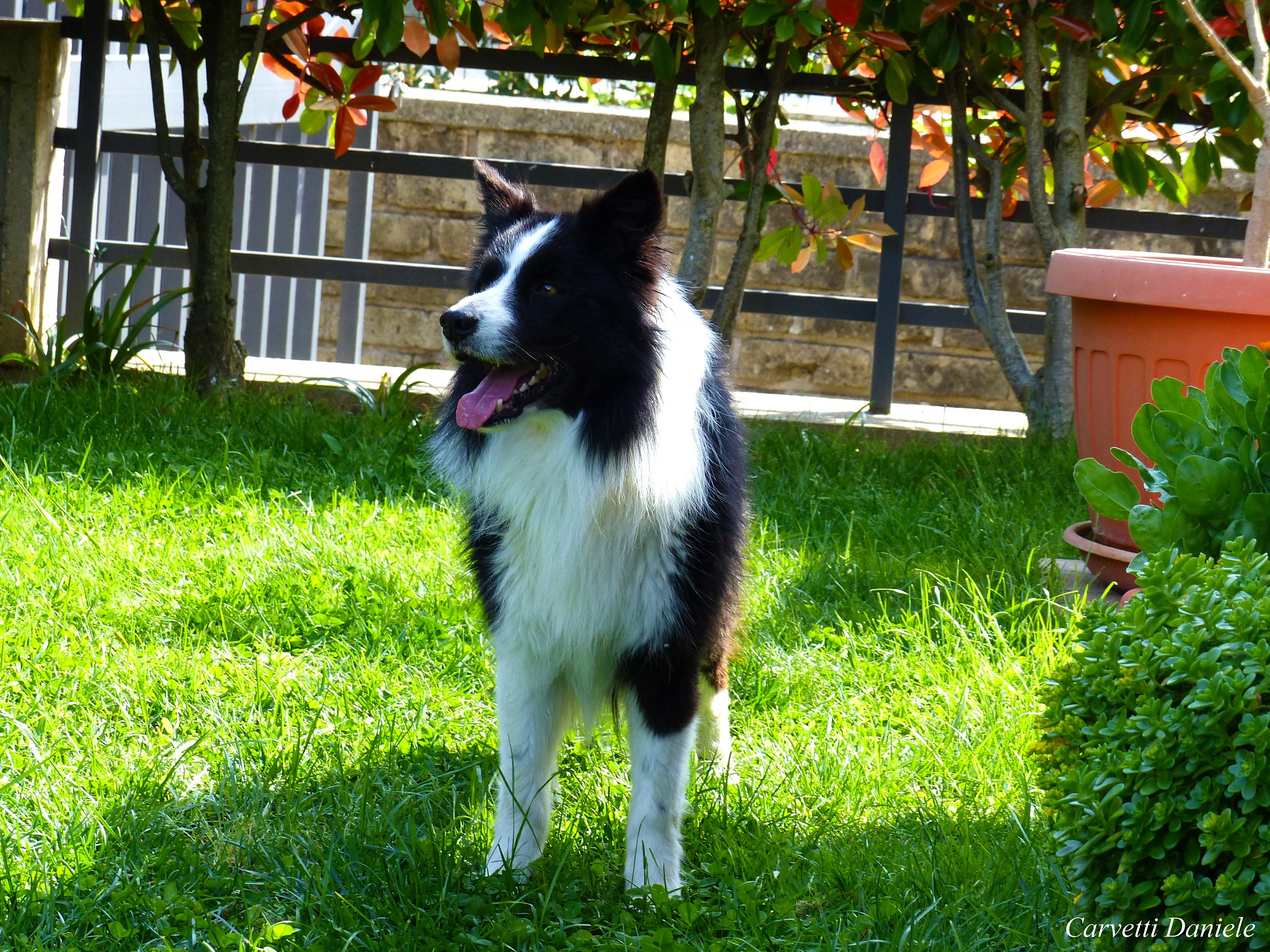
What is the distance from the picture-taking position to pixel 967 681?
2766 millimetres

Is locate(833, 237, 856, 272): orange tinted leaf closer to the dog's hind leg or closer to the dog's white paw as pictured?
the dog's hind leg

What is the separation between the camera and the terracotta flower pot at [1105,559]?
3176 millimetres

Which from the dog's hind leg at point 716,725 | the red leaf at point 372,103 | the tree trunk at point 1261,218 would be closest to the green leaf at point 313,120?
the red leaf at point 372,103

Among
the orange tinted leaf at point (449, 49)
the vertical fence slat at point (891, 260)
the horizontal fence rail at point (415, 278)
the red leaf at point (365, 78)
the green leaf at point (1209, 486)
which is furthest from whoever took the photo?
the horizontal fence rail at point (415, 278)

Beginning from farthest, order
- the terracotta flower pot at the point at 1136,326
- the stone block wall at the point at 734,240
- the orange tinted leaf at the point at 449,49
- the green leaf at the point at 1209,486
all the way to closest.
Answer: the stone block wall at the point at 734,240 < the orange tinted leaf at the point at 449,49 < the terracotta flower pot at the point at 1136,326 < the green leaf at the point at 1209,486

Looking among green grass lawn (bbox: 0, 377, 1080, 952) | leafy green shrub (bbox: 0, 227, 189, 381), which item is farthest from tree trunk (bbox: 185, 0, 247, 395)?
green grass lawn (bbox: 0, 377, 1080, 952)

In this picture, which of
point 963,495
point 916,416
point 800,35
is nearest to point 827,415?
point 916,416

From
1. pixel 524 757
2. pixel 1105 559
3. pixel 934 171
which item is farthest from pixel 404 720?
pixel 934 171

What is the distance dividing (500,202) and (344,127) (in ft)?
9.09

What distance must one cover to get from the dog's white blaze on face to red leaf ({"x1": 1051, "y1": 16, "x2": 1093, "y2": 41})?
3.05 metres

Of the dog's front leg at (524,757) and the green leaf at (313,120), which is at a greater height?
the green leaf at (313,120)

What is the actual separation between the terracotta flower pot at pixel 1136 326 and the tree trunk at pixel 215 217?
3.48m

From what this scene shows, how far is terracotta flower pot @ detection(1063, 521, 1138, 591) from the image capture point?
10.4ft

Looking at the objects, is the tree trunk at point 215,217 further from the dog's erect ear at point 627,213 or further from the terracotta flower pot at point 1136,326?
the terracotta flower pot at point 1136,326
